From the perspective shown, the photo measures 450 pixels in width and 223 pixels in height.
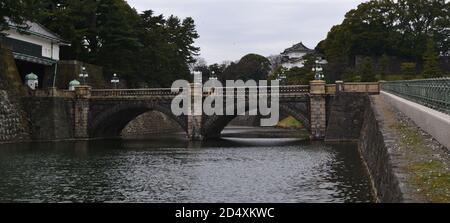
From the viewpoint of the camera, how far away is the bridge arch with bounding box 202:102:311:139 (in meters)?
52.4

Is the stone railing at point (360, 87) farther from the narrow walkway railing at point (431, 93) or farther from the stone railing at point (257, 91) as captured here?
the narrow walkway railing at point (431, 93)

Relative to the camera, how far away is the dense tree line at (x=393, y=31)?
85.2m

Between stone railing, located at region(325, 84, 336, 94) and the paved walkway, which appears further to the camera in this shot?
stone railing, located at region(325, 84, 336, 94)

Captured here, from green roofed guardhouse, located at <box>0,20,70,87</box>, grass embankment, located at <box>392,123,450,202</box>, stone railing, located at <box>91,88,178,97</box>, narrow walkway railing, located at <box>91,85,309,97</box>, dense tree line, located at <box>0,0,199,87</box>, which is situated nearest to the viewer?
grass embankment, located at <box>392,123,450,202</box>

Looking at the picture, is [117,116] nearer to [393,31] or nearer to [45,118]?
[45,118]

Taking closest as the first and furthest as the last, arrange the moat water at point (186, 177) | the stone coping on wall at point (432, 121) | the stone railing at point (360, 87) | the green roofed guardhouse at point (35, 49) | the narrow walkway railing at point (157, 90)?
the stone coping on wall at point (432, 121), the moat water at point (186, 177), the stone railing at point (360, 87), the narrow walkway railing at point (157, 90), the green roofed guardhouse at point (35, 49)

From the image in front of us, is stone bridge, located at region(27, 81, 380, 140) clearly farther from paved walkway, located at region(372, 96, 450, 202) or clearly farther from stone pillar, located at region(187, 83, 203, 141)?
paved walkway, located at region(372, 96, 450, 202)

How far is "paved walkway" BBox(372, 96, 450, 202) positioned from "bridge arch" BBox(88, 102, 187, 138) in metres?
38.6

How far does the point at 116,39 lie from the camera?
6825 centimetres

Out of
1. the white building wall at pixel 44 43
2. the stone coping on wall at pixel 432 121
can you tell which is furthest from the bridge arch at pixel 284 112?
the stone coping on wall at pixel 432 121

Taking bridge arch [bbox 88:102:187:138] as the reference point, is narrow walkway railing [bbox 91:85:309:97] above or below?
above

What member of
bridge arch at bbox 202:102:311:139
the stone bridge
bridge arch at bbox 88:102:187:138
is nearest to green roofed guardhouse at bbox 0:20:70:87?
the stone bridge

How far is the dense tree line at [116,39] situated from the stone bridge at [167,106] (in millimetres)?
10347

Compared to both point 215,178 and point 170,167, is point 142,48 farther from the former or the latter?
point 215,178
